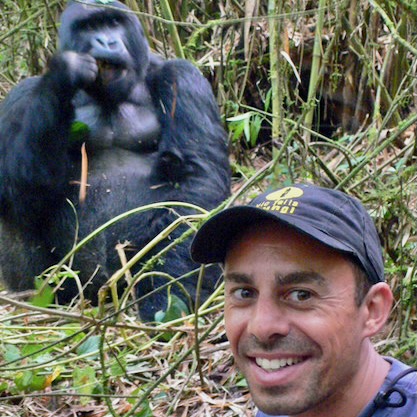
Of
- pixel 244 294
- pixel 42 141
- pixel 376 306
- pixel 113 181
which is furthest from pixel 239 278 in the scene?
pixel 113 181

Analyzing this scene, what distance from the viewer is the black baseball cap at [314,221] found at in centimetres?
175

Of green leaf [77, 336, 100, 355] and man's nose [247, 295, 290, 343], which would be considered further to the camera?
green leaf [77, 336, 100, 355]

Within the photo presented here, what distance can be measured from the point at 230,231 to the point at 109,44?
2.93 meters

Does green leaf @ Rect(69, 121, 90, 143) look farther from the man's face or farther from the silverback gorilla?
the man's face

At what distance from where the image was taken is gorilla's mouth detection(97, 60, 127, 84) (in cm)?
466

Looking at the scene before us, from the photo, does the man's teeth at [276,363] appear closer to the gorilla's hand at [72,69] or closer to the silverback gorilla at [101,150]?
the silverback gorilla at [101,150]

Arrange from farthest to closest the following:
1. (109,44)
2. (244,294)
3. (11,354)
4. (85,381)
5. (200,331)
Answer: (109,44)
(200,331)
(11,354)
(85,381)
(244,294)

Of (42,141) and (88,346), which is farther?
(42,141)

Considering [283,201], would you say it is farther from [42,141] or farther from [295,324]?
[42,141]

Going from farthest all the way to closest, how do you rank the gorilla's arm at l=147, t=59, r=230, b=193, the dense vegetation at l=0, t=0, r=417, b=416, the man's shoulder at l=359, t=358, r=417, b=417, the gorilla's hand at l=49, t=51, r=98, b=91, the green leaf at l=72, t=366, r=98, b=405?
the gorilla's arm at l=147, t=59, r=230, b=193
the gorilla's hand at l=49, t=51, r=98, b=91
the green leaf at l=72, t=366, r=98, b=405
the dense vegetation at l=0, t=0, r=417, b=416
the man's shoulder at l=359, t=358, r=417, b=417

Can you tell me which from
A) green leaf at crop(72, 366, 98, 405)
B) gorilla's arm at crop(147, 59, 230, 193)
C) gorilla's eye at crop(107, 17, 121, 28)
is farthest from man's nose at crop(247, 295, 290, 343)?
gorilla's eye at crop(107, 17, 121, 28)

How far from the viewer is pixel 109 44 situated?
183 inches

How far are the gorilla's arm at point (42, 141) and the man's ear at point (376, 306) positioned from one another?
2874 mm

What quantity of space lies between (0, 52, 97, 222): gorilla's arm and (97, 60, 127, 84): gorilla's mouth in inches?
4.3
